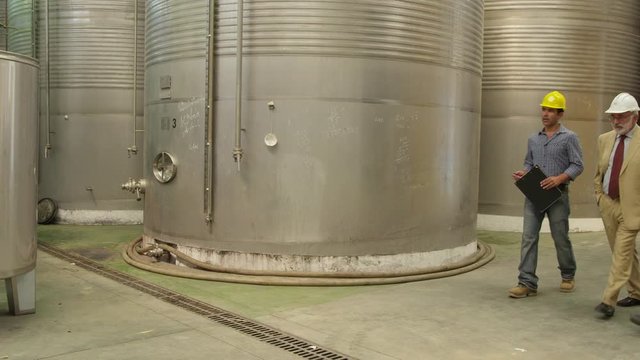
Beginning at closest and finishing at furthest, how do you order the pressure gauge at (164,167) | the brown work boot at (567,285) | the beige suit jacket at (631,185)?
the beige suit jacket at (631,185) < the brown work boot at (567,285) < the pressure gauge at (164,167)

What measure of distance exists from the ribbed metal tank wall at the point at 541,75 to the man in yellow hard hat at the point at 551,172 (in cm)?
449

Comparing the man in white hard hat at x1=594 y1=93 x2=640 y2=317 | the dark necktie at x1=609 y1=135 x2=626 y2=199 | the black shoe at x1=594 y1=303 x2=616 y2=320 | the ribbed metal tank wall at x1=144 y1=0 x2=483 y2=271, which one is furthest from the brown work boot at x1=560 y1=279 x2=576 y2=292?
the ribbed metal tank wall at x1=144 y1=0 x2=483 y2=271

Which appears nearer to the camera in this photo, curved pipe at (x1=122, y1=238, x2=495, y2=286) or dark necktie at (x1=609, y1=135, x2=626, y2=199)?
dark necktie at (x1=609, y1=135, x2=626, y2=199)

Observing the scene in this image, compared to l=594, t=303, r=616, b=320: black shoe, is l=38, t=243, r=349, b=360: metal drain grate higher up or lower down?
lower down

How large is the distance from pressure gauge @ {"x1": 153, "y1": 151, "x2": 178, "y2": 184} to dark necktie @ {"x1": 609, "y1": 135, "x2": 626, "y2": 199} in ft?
14.5

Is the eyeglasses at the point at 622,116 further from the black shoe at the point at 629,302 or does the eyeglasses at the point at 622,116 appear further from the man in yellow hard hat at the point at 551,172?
the black shoe at the point at 629,302

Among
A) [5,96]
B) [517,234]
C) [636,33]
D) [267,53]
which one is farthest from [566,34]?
[5,96]

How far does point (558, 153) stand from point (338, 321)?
2545mm

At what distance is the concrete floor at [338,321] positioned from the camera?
13.6ft

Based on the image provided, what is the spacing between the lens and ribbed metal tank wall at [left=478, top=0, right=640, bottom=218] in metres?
9.88

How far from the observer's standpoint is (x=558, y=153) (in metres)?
5.57

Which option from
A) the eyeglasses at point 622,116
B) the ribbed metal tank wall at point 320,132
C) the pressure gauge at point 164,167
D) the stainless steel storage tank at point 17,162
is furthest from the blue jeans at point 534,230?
the stainless steel storage tank at point 17,162

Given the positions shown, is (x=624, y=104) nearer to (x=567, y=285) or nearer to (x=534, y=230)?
Result: (x=534, y=230)

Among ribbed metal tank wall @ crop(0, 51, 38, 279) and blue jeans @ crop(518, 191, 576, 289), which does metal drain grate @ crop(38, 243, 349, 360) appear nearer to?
ribbed metal tank wall @ crop(0, 51, 38, 279)
